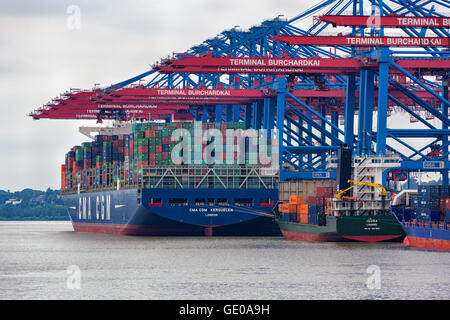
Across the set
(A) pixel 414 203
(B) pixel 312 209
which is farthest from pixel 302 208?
(A) pixel 414 203

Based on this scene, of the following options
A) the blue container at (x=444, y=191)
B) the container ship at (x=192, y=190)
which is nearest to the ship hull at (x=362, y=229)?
the blue container at (x=444, y=191)

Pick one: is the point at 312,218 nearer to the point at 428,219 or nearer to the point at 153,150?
the point at 428,219

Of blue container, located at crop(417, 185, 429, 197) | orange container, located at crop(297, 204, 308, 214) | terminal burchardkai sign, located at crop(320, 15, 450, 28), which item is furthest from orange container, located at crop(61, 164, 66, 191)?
blue container, located at crop(417, 185, 429, 197)

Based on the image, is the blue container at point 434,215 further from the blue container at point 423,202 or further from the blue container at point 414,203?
the blue container at point 414,203

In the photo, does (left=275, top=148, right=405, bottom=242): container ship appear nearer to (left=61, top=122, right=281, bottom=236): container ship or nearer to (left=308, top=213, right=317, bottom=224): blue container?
(left=308, top=213, right=317, bottom=224): blue container

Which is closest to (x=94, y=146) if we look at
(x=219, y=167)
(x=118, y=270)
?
(x=219, y=167)

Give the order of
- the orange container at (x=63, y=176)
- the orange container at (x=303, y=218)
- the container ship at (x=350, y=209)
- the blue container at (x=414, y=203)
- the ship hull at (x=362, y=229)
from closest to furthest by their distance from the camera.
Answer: the blue container at (x=414, y=203) < the ship hull at (x=362, y=229) < the container ship at (x=350, y=209) < the orange container at (x=303, y=218) < the orange container at (x=63, y=176)

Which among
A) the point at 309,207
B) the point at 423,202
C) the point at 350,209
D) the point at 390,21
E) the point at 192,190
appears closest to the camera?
the point at 423,202

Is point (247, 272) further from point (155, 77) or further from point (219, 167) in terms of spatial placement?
point (155, 77)
